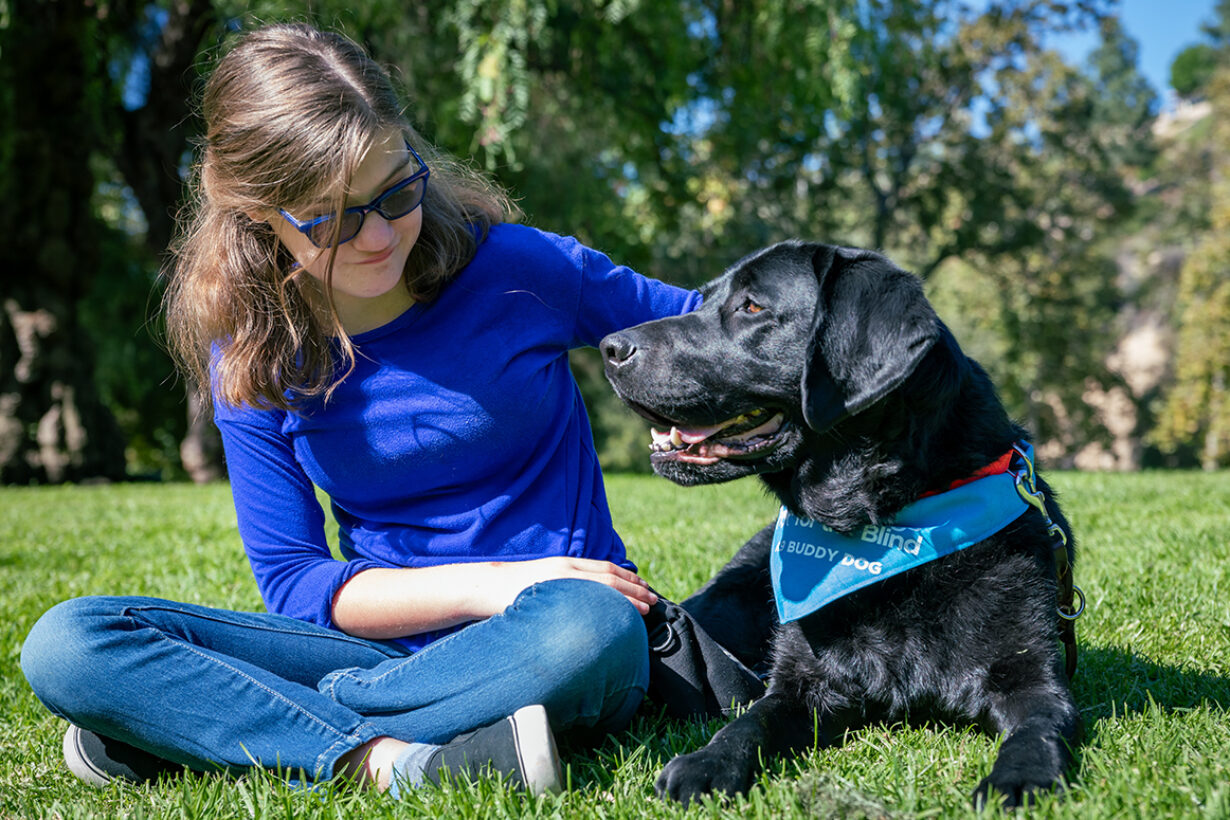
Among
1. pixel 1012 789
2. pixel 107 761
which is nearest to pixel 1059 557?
pixel 1012 789

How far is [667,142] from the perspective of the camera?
10.5 metres

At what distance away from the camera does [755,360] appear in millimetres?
2367

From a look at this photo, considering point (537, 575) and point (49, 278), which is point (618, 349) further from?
point (49, 278)

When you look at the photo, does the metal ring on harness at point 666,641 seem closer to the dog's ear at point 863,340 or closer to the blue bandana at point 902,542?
the blue bandana at point 902,542

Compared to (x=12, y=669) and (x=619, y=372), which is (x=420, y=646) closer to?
(x=619, y=372)

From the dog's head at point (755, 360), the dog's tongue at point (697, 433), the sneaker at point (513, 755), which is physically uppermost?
the dog's head at point (755, 360)

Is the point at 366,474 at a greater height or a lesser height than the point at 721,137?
lesser

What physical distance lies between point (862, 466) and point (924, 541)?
0.77 feet

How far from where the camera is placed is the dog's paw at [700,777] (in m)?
1.79

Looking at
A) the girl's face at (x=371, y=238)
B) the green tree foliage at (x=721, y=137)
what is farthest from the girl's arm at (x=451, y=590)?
the green tree foliage at (x=721, y=137)

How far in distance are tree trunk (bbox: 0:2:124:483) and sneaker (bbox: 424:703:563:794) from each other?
38.1ft

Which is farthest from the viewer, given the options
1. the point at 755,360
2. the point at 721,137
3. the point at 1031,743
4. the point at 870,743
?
the point at 721,137

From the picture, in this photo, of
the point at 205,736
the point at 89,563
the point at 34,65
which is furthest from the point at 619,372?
the point at 34,65

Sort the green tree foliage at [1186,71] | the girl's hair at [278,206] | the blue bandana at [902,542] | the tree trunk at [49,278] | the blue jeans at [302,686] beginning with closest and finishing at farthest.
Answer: the blue jeans at [302,686], the blue bandana at [902,542], the girl's hair at [278,206], the tree trunk at [49,278], the green tree foliage at [1186,71]
